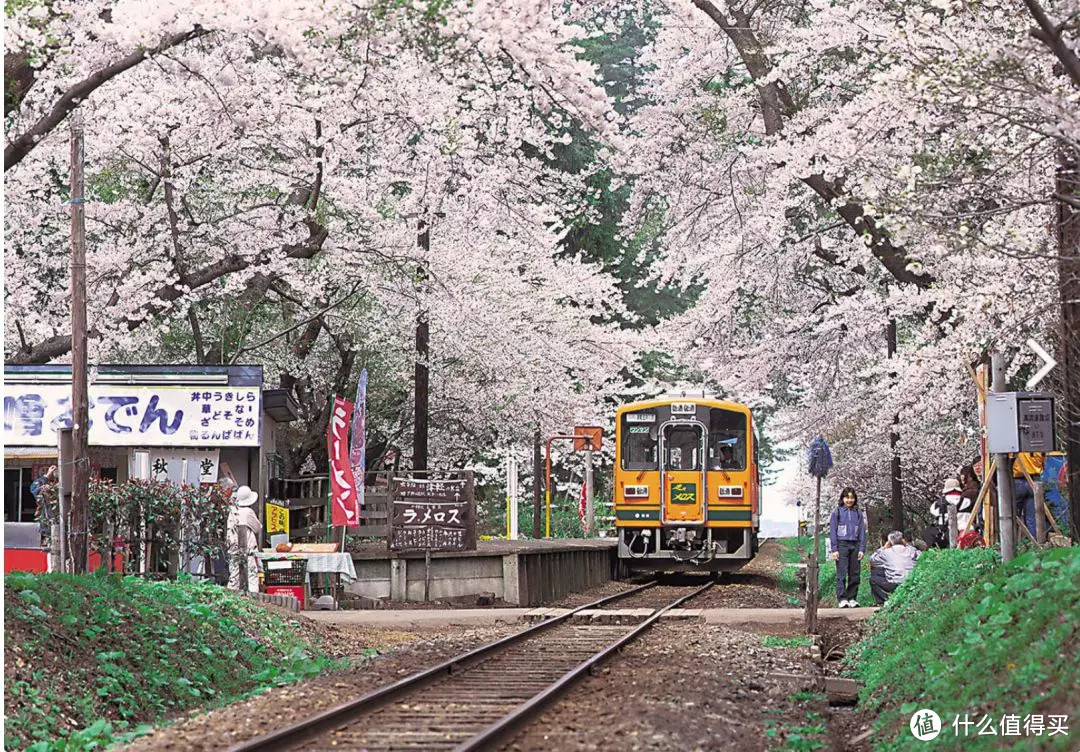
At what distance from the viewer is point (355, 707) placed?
809 cm

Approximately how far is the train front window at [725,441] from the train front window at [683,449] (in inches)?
8.1

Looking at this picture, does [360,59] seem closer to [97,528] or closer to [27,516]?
[97,528]

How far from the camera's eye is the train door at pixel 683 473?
2202cm

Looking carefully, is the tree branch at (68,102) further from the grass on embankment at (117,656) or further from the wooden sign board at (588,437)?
Result: the wooden sign board at (588,437)

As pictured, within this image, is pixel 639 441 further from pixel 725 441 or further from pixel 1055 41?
pixel 1055 41

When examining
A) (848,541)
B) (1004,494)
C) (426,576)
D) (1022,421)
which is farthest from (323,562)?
(1022,421)

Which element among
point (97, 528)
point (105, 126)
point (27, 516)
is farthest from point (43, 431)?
point (97, 528)

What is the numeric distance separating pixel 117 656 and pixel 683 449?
1398 centimetres

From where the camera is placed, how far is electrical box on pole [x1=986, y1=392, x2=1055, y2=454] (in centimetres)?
976

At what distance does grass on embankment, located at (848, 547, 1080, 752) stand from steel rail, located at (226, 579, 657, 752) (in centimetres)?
288

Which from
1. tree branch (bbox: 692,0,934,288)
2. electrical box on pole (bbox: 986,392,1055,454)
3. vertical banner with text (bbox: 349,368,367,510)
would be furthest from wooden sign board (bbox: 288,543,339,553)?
electrical box on pole (bbox: 986,392,1055,454)

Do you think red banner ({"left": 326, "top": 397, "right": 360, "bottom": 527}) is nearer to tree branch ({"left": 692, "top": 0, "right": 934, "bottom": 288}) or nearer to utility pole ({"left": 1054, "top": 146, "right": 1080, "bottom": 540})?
tree branch ({"left": 692, "top": 0, "right": 934, "bottom": 288})

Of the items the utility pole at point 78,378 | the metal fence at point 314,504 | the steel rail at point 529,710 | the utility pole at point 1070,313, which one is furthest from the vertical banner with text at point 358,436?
the utility pole at point 1070,313

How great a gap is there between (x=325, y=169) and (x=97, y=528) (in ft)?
17.9
